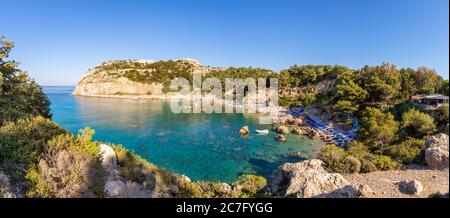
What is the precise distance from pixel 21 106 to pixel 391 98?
2900cm

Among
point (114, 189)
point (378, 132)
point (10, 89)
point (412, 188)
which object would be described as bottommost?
point (412, 188)

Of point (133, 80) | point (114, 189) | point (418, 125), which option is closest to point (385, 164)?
point (418, 125)

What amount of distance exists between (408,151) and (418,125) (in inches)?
80.9

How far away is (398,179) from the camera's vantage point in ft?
29.6

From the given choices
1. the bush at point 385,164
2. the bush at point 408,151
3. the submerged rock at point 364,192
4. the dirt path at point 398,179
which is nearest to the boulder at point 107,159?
the submerged rock at point 364,192

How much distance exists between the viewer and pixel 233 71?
184ft

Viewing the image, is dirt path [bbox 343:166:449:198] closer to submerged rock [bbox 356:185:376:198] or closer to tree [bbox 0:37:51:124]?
submerged rock [bbox 356:185:376:198]

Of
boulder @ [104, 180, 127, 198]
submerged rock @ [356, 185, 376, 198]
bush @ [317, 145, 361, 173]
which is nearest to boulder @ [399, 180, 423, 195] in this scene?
submerged rock @ [356, 185, 376, 198]

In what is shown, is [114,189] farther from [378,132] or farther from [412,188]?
[378,132]

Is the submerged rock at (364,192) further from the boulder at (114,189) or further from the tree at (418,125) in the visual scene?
the boulder at (114,189)

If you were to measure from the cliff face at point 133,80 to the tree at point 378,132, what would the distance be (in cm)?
5506

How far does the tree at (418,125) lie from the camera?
10.7 m
